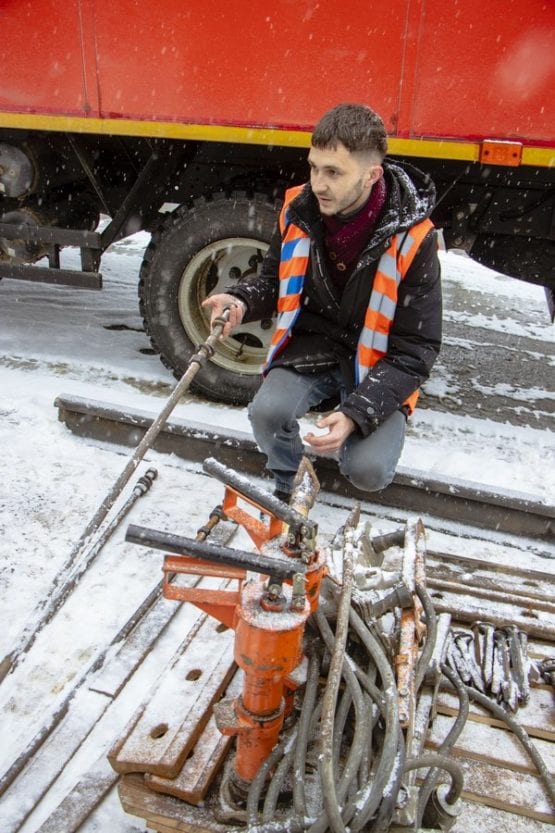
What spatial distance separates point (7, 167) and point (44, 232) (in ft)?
1.37

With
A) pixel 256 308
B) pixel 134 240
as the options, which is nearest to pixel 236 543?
pixel 256 308

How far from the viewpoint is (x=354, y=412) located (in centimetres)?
251

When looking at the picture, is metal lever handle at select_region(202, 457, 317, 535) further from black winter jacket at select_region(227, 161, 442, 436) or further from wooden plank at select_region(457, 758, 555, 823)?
wooden plank at select_region(457, 758, 555, 823)

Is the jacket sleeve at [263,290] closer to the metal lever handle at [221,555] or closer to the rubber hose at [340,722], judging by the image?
the metal lever handle at [221,555]

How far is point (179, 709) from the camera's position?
2.02 m

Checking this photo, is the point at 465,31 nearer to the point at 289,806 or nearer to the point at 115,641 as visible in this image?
the point at 115,641

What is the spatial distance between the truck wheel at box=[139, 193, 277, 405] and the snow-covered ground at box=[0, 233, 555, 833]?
0.21 m

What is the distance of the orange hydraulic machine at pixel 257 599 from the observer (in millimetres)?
1635

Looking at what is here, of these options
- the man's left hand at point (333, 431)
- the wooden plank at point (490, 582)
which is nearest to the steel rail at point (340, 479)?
the wooden plank at point (490, 582)

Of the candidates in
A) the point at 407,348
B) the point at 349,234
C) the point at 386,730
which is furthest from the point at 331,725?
the point at 349,234

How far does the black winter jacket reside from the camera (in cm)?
254

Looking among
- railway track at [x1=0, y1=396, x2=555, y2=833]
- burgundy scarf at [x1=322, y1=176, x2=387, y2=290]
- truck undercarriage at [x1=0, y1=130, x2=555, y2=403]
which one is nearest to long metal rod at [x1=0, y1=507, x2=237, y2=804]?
railway track at [x1=0, y1=396, x2=555, y2=833]

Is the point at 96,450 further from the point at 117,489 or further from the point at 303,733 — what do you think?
the point at 303,733

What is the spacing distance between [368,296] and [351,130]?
62 cm
